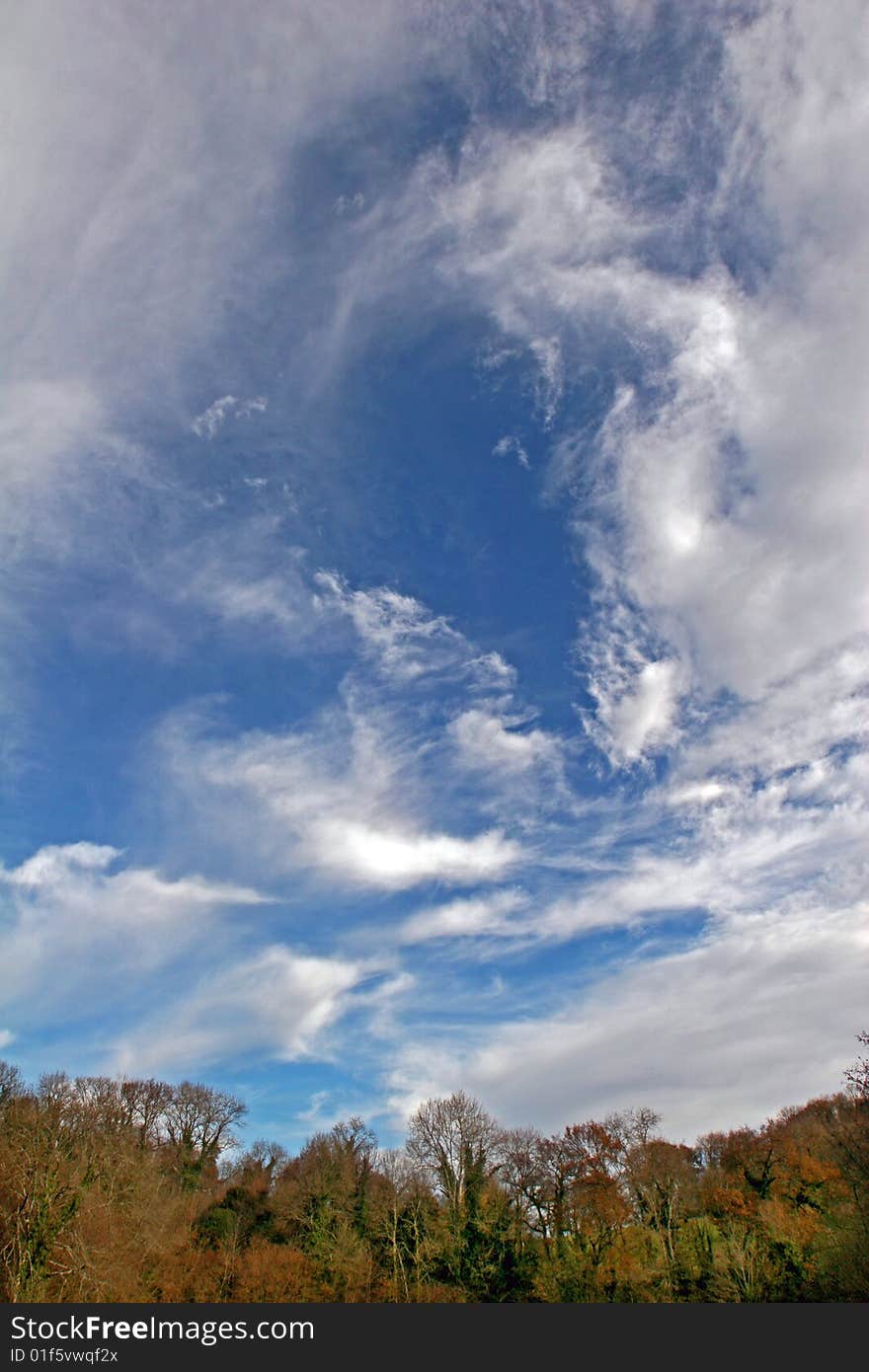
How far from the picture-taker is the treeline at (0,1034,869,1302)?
204ft

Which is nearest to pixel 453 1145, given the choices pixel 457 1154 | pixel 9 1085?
pixel 457 1154

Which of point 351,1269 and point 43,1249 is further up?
point 43,1249

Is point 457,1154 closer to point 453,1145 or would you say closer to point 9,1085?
point 453,1145

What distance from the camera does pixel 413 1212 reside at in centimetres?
8938

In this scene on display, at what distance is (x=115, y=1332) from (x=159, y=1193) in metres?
42.5

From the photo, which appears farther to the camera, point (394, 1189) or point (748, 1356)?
point (394, 1189)

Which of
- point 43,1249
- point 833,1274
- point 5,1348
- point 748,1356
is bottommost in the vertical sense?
point 748,1356

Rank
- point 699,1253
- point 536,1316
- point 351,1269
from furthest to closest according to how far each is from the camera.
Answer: point 699,1253, point 351,1269, point 536,1316

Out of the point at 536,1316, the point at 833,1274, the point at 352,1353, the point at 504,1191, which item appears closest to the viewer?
the point at 352,1353

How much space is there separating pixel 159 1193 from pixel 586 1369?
51.6 metres

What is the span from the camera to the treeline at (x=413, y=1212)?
62.3m

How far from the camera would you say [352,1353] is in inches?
2183

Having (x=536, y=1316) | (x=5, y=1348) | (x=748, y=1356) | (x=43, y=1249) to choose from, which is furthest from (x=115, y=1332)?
(x=748, y=1356)

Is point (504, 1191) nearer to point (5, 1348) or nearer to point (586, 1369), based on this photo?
point (586, 1369)
